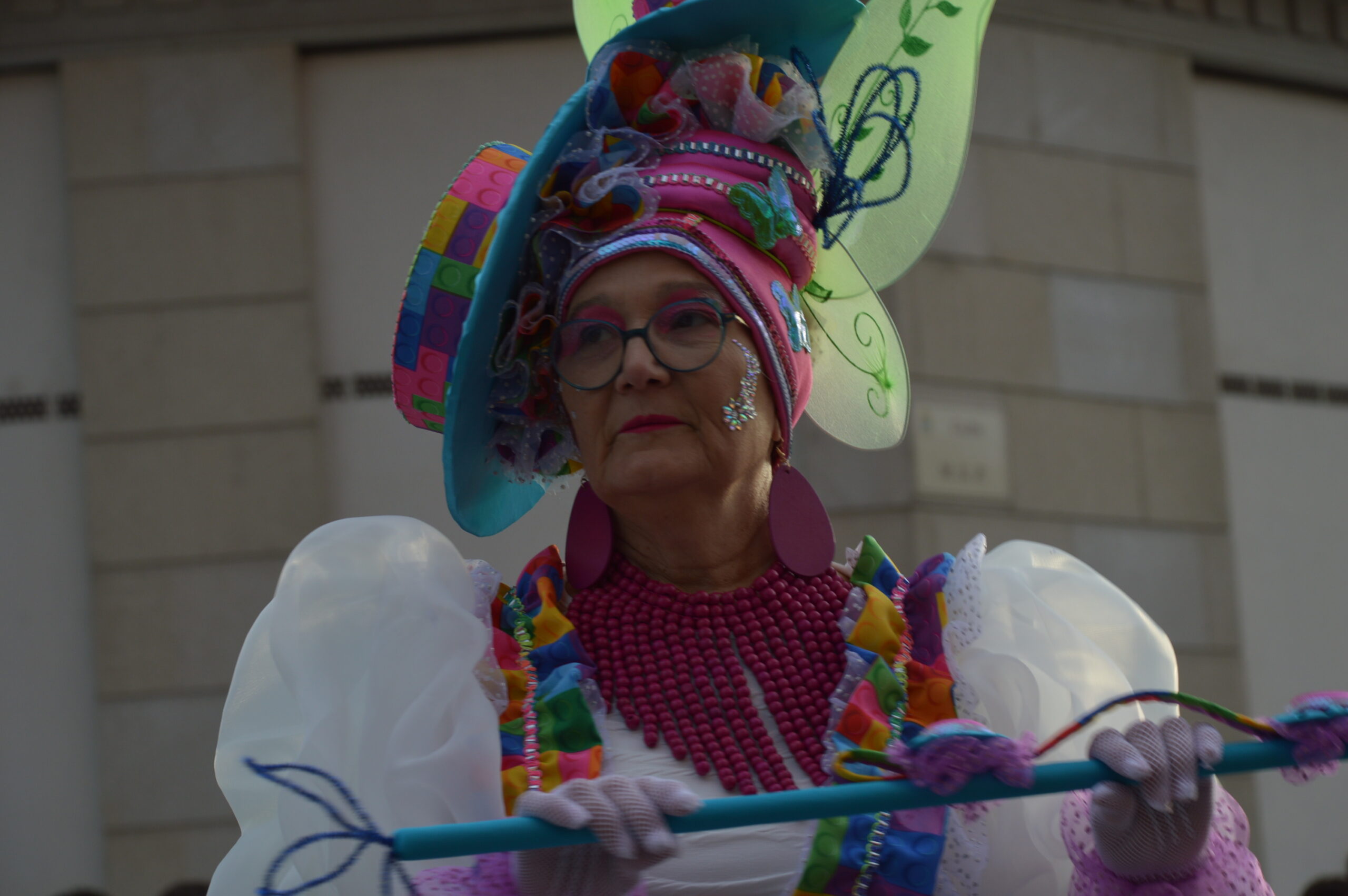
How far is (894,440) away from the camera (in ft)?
8.68

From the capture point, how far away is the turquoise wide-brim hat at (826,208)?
2.33 meters

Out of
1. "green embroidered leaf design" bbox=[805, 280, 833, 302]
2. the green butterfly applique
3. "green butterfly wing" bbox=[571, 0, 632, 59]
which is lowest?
"green embroidered leaf design" bbox=[805, 280, 833, 302]

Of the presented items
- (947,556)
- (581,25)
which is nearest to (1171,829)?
(947,556)

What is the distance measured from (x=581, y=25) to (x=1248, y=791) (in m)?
4.12

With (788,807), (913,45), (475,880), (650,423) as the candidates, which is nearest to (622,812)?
(788,807)

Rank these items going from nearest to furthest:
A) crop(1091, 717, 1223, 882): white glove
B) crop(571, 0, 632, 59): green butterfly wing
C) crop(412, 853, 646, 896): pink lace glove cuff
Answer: crop(1091, 717, 1223, 882): white glove, crop(412, 853, 646, 896): pink lace glove cuff, crop(571, 0, 632, 59): green butterfly wing

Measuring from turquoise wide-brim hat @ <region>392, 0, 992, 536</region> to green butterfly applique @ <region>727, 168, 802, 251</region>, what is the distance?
0.18 m

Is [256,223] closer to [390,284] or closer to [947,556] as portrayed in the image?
[390,284]

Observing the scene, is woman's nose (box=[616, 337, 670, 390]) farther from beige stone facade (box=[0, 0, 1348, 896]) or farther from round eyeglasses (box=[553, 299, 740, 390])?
beige stone facade (box=[0, 0, 1348, 896])

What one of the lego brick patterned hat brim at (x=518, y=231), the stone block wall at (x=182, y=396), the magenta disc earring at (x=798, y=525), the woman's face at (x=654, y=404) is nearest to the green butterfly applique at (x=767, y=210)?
the woman's face at (x=654, y=404)

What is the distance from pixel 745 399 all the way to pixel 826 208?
44cm

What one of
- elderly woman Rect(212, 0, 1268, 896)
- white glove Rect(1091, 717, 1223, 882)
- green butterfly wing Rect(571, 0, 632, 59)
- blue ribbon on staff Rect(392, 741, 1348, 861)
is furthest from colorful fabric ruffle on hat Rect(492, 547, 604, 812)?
green butterfly wing Rect(571, 0, 632, 59)

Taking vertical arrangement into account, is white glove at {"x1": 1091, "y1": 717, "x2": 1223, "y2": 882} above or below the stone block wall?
below

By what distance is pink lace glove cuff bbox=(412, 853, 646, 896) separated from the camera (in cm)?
187
